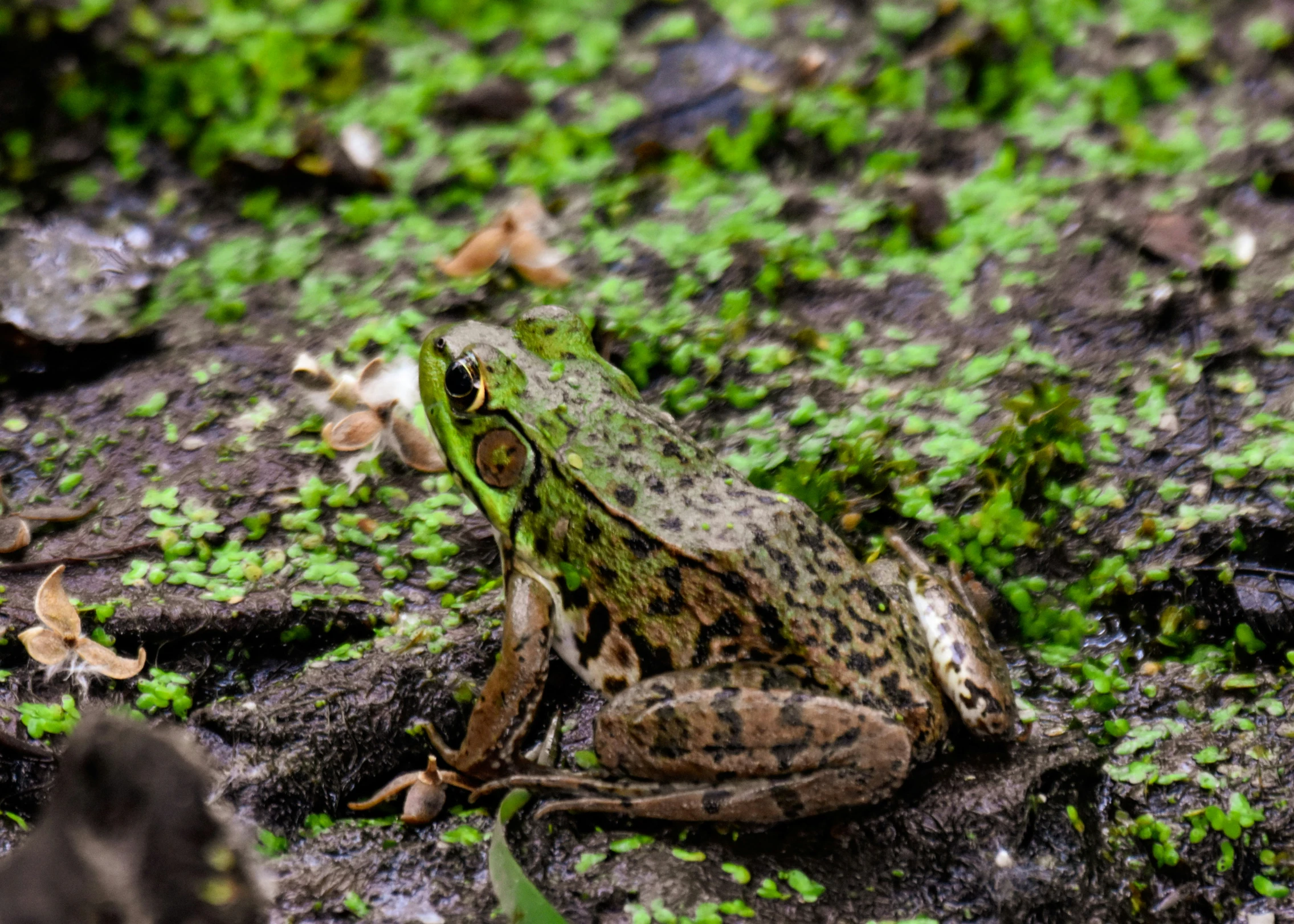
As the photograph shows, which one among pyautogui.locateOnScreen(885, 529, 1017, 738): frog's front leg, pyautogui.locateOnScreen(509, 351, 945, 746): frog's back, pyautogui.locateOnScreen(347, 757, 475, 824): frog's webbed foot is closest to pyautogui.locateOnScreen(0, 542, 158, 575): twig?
pyautogui.locateOnScreen(347, 757, 475, 824): frog's webbed foot

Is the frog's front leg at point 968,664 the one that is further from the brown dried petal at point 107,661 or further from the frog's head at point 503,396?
the brown dried petal at point 107,661

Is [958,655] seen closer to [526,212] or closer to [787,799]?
[787,799]

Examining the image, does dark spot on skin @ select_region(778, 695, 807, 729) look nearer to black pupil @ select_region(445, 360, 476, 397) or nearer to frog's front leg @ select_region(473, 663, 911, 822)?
frog's front leg @ select_region(473, 663, 911, 822)

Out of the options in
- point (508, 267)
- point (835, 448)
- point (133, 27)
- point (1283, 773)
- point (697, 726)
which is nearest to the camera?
point (697, 726)

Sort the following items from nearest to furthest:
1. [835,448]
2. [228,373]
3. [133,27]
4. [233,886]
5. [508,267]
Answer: [233,886]
[835,448]
[228,373]
[508,267]
[133,27]

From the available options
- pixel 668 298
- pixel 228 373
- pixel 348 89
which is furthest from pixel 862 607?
pixel 348 89

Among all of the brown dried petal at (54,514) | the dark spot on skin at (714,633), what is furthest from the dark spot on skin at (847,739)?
the brown dried petal at (54,514)

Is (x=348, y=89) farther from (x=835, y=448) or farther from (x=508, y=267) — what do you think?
(x=835, y=448)
